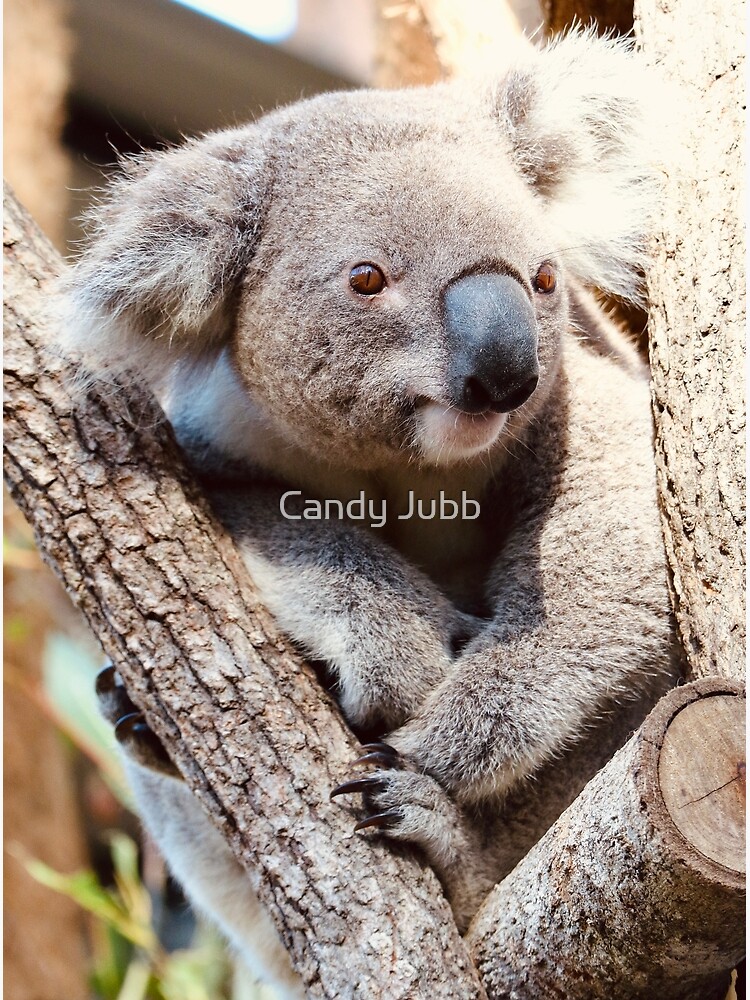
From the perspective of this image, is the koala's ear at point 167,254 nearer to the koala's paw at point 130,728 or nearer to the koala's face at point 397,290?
the koala's face at point 397,290

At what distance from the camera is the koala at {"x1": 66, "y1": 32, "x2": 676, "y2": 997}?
1.75 m

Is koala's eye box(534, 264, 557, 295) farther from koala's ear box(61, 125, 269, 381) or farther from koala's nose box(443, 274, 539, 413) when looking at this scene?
koala's ear box(61, 125, 269, 381)

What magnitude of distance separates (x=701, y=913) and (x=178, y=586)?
1030 mm

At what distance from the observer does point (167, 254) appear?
1884mm

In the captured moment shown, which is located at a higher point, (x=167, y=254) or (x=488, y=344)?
(x=488, y=344)

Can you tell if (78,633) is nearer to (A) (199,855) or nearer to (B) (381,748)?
(A) (199,855)

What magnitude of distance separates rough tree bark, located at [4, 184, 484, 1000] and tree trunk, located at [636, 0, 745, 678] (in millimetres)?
689

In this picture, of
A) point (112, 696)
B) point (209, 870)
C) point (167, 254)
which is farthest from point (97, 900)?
point (167, 254)

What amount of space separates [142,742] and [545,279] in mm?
1267

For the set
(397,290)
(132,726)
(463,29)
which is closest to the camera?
(397,290)

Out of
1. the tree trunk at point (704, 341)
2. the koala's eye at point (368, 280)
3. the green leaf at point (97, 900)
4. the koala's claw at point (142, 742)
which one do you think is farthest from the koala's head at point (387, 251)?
the green leaf at point (97, 900)

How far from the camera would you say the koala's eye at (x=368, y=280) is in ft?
5.67

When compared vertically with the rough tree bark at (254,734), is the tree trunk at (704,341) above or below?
above

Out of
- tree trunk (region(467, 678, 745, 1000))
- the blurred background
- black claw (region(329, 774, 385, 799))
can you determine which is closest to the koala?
black claw (region(329, 774, 385, 799))
